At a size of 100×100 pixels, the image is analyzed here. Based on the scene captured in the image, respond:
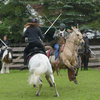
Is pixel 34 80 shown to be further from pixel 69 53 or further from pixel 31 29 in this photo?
pixel 69 53

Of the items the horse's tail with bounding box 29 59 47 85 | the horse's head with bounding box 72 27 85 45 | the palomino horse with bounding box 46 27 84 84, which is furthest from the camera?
the horse's head with bounding box 72 27 85 45

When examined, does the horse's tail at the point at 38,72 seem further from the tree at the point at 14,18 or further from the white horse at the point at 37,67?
the tree at the point at 14,18

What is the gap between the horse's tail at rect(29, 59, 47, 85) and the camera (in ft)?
23.0

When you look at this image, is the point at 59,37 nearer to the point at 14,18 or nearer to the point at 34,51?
the point at 34,51

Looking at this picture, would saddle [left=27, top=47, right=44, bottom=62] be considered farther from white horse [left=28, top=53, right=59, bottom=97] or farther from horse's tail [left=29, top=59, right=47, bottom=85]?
horse's tail [left=29, top=59, right=47, bottom=85]

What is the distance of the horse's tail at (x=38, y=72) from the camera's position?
700 centimetres

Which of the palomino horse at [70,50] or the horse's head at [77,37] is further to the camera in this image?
the horse's head at [77,37]

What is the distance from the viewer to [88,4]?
20.5m

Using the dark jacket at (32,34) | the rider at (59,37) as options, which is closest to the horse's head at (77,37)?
the rider at (59,37)

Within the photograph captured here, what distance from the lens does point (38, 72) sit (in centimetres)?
705

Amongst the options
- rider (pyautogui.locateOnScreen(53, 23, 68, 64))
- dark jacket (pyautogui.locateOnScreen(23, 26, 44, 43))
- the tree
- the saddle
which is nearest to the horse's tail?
the saddle

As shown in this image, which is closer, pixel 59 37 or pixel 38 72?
pixel 38 72

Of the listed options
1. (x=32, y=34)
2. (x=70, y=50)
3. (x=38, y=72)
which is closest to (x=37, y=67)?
(x=38, y=72)

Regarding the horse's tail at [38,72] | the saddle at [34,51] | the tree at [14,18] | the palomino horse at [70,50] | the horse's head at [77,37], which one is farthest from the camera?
the tree at [14,18]
